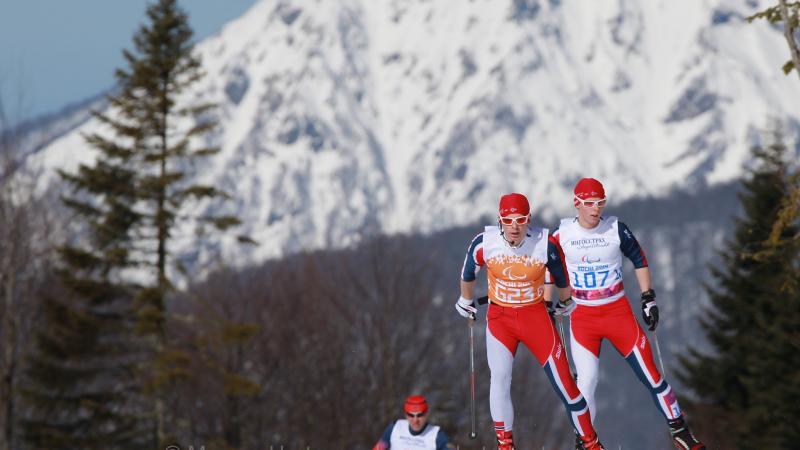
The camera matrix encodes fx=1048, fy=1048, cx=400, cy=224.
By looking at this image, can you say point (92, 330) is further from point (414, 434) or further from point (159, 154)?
point (414, 434)

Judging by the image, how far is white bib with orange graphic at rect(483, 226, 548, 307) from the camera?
12.5 meters

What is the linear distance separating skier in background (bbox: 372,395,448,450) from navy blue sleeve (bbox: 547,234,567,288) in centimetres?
232

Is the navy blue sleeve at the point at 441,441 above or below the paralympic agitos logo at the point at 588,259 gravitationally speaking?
below

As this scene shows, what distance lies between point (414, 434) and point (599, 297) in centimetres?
292

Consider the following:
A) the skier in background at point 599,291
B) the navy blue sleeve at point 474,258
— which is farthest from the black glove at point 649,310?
the navy blue sleeve at point 474,258

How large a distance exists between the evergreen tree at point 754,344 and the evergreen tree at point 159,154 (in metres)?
16.2

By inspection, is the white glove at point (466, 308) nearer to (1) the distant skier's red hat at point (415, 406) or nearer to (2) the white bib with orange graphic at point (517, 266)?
(2) the white bib with orange graphic at point (517, 266)

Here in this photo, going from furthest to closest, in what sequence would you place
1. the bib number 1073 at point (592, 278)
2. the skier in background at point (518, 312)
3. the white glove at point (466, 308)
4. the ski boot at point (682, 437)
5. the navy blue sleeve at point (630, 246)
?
the white glove at point (466, 308), the bib number 1073 at point (592, 278), the navy blue sleeve at point (630, 246), the skier in background at point (518, 312), the ski boot at point (682, 437)

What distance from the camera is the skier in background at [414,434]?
13211mm

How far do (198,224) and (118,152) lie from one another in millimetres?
3731

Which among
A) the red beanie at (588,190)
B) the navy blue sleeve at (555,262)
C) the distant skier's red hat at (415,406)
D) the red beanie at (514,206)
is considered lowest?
the distant skier's red hat at (415,406)

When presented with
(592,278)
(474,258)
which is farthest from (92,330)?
(592,278)

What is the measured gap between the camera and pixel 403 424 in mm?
13555

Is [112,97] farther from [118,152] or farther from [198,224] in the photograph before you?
[198,224]
